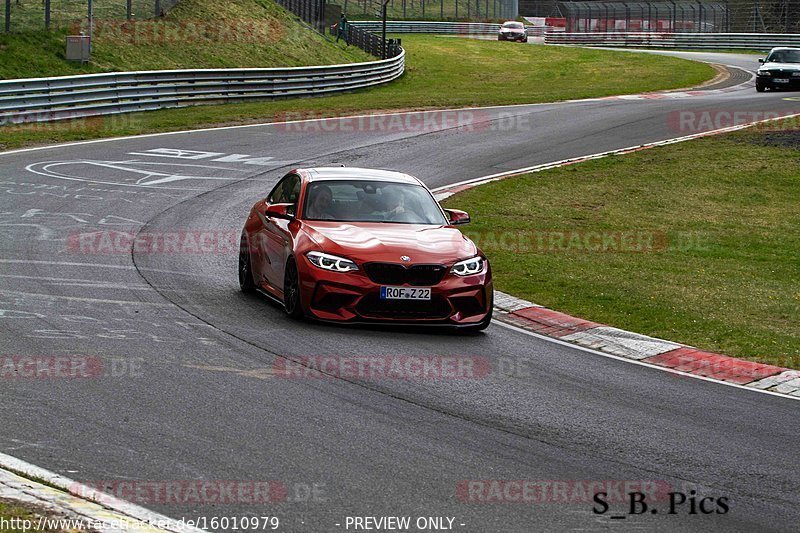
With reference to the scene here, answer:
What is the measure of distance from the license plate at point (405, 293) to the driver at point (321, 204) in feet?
4.99

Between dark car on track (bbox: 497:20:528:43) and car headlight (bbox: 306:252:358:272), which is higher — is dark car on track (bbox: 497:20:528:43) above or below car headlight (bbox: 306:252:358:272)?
above

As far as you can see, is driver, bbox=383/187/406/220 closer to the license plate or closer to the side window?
the side window

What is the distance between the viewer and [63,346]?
32.1 ft

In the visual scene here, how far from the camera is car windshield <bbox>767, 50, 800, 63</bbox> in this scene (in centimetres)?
4400

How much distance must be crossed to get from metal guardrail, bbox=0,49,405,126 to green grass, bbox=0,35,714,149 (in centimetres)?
49

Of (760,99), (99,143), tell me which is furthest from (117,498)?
(760,99)

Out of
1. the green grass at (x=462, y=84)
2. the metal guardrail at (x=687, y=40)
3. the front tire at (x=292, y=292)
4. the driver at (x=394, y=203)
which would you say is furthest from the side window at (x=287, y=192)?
the metal guardrail at (x=687, y=40)

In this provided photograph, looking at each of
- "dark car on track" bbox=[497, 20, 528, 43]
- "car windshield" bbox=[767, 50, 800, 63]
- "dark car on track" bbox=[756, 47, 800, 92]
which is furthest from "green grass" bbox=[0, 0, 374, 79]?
"dark car on track" bbox=[497, 20, 528, 43]

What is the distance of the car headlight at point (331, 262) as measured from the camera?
11367mm

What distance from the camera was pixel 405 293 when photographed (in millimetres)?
11320

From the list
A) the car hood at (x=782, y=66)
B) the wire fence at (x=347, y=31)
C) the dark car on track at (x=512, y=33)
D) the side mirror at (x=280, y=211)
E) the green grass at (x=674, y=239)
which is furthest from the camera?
the dark car on track at (x=512, y=33)

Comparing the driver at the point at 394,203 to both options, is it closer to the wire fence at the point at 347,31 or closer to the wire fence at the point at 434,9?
the wire fence at the point at 347,31

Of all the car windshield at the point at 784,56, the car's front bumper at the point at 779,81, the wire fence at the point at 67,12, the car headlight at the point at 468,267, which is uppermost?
the wire fence at the point at 67,12

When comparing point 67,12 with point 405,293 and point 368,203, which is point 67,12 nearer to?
point 368,203
